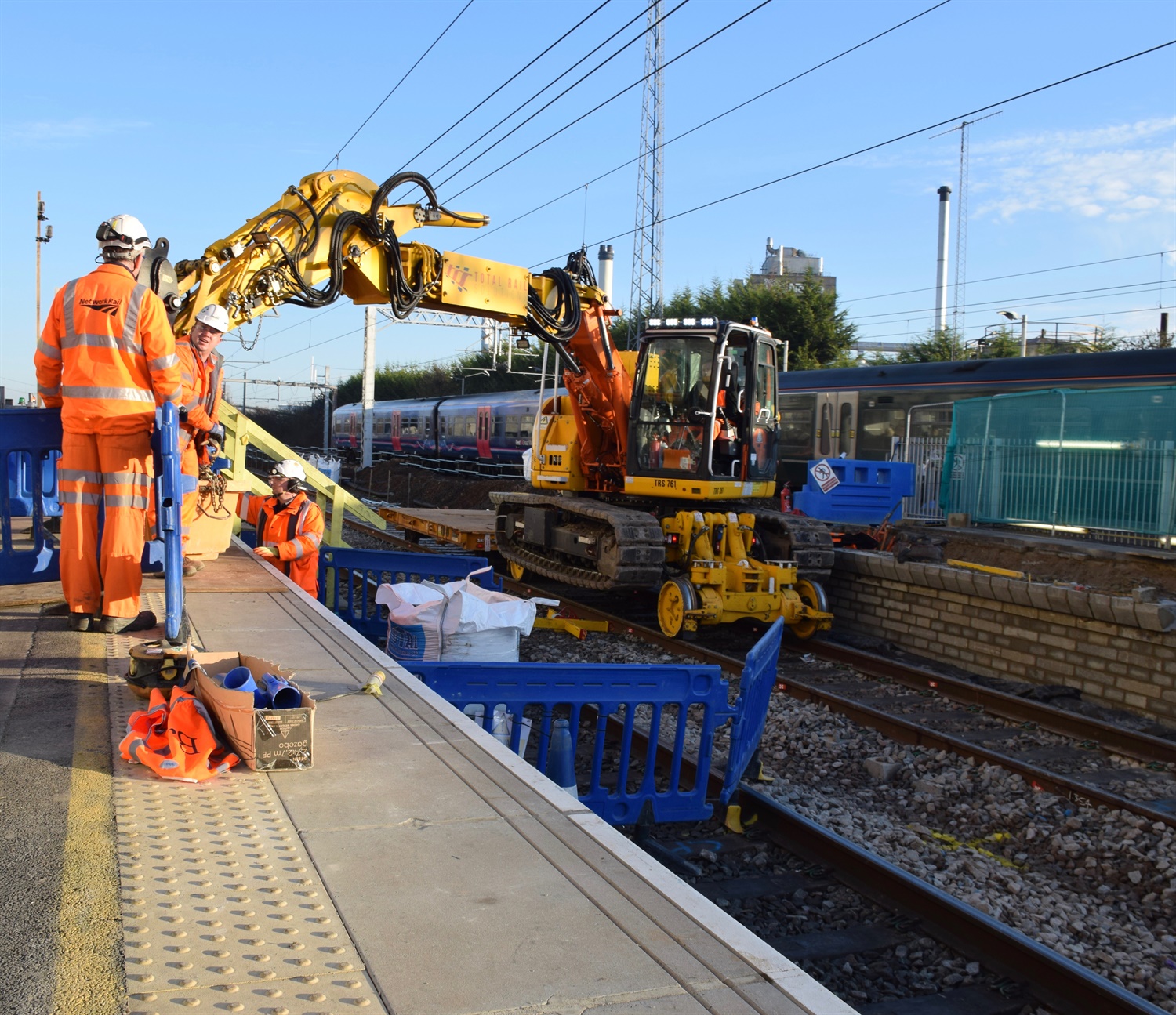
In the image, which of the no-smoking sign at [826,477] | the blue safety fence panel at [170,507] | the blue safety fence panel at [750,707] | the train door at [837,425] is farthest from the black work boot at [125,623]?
the train door at [837,425]

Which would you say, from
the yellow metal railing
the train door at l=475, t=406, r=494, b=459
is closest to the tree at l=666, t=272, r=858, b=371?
the train door at l=475, t=406, r=494, b=459

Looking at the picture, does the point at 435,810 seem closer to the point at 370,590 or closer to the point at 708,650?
the point at 708,650

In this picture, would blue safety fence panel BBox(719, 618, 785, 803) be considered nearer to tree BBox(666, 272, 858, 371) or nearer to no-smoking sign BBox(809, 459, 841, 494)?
no-smoking sign BBox(809, 459, 841, 494)

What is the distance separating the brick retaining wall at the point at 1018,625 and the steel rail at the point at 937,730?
2.79 feet

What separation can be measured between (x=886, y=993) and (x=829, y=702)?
425cm

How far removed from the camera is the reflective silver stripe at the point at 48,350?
16.7ft

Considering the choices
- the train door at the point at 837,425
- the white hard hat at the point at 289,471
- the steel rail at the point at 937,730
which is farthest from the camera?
the train door at the point at 837,425

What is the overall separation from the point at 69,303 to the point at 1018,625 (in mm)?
8083

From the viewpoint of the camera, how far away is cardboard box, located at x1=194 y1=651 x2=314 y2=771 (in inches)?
130

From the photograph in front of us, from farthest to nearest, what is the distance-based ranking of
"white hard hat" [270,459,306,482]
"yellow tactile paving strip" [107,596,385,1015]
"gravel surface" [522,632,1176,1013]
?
"white hard hat" [270,459,306,482], "gravel surface" [522,632,1176,1013], "yellow tactile paving strip" [107,596,385,1015]

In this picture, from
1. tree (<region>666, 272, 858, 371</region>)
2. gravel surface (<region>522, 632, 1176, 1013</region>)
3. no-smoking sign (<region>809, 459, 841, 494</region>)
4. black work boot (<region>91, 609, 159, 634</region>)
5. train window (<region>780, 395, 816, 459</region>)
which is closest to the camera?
gravel surface (<region>522, 632, 1176, 1013</region>)

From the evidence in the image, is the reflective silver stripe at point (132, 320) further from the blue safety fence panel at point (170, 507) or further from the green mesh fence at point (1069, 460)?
the green mesh fence at point (1069, 460)

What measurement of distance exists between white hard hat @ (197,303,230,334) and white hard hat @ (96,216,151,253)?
4.62 feet

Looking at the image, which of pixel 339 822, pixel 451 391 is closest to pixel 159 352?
pixel 339 822
